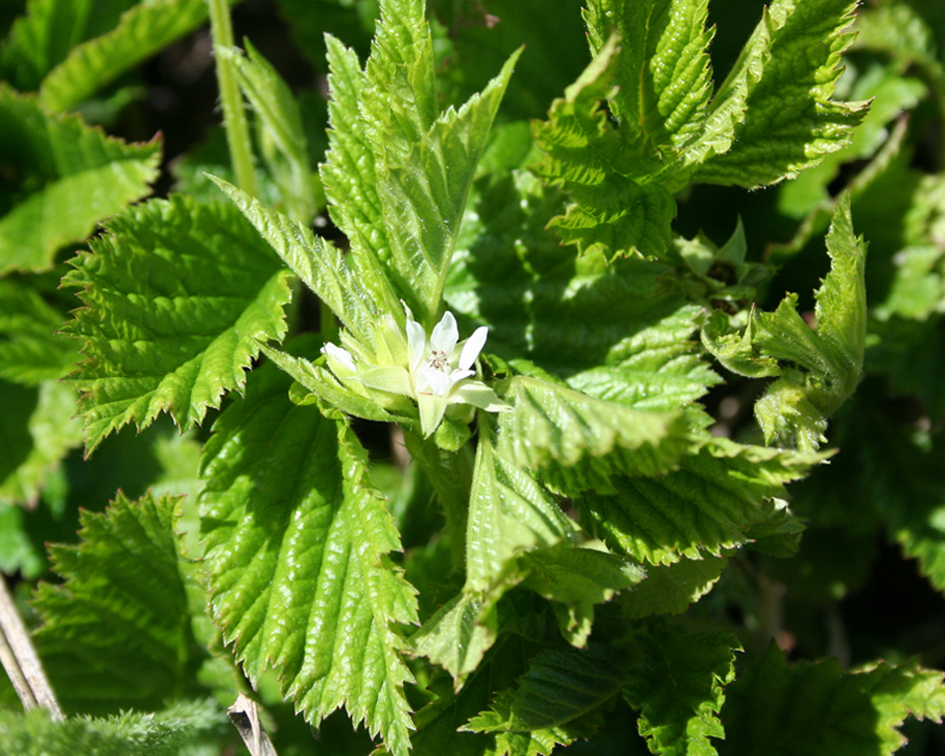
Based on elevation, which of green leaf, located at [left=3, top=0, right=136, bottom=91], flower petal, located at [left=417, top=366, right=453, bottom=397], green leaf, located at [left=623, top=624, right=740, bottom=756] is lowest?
green leaf, located at [left=623, top=624, right=740, bottom=756]

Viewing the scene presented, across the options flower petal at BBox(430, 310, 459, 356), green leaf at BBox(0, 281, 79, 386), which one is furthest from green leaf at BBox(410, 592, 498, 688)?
green leaf at BBox(0, 281, 79, 386)

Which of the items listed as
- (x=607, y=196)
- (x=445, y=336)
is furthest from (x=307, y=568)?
(x=607, y=196)

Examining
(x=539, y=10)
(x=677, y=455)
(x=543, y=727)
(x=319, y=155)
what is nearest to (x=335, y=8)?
(x=319, y=155)

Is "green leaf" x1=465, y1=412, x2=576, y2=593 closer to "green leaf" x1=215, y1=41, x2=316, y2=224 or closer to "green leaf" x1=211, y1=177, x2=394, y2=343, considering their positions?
"green leaf" x1=211, y1=177, x2=394, y2=343

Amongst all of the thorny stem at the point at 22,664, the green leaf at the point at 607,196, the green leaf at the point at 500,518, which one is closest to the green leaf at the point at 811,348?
the green leaf at the point at 607,196

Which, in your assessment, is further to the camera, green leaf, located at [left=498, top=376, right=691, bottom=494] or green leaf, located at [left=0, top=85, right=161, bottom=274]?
green leaf, located at [left=0, top=85, right=161, bottom=274]
